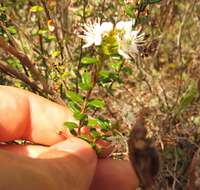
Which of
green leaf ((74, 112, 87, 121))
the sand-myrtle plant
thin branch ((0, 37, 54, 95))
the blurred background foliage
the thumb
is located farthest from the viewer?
the blurred background foliage

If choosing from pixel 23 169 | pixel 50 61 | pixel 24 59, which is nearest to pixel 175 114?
pixel 50 61

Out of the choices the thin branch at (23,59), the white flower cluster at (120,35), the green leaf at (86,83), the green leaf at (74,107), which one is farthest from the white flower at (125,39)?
the thin branch at (23,59)

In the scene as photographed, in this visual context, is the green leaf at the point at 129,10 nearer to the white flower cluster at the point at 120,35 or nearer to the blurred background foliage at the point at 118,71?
the blurred background foliage at the point at 118,71

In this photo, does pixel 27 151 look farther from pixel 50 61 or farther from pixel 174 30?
pixel 174 30

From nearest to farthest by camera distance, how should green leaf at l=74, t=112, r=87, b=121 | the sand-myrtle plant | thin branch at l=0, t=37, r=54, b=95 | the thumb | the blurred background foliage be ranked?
the thumb → the sand-myrtle plant → green leaf at l=74, t=112, r=87, b=121 → thin branch at l=0, t=37, r=54, b=95 → the blurred background foliage

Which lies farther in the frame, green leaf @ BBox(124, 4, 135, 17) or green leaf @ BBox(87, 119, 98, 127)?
green leaf @ BBox(124, 4, 135, 17)

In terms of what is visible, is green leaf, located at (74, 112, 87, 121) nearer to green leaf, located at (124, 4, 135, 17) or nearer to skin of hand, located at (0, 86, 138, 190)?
skin of hand, located at (0, 86, 138, 190)

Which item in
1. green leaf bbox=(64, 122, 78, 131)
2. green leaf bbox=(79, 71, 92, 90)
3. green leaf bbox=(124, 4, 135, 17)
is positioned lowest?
green leaf bbox=(64, 122, 78, 131)

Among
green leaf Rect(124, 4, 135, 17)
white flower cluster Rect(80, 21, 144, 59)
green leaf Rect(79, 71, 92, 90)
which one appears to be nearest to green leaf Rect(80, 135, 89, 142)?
green leaf Rect(79, 71, 92, 90)

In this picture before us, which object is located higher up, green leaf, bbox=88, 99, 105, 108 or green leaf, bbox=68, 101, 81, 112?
green leaf, bbox=88, 99, 105, 108
